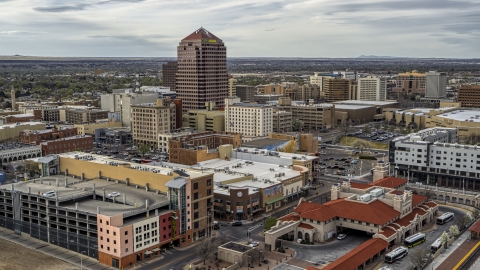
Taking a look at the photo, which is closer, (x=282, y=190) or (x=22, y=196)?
(x=22, y=196)

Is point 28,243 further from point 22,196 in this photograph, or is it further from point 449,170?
point 449,170

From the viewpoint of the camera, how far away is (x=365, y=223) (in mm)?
64312

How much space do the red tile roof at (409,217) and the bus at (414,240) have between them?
2252 mm

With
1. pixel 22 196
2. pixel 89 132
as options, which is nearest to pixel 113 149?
pixel 89 132

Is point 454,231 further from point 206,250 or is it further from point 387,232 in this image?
point 206,250

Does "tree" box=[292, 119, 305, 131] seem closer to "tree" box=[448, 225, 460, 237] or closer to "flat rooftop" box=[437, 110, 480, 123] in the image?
"flat rooftop" box=[437, 110, 480, 123]

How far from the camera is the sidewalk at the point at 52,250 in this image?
2217 inches

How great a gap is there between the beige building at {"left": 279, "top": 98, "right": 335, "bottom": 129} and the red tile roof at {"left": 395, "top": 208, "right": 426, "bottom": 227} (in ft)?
313

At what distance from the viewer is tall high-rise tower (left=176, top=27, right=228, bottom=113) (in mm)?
151375

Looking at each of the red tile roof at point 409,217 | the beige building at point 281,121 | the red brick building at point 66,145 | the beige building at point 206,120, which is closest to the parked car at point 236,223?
the red tile roof at point 409,217

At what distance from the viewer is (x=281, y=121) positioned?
148750mm

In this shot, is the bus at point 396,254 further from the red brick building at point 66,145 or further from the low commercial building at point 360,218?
the red brick building at point 66,145

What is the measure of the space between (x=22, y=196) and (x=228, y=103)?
78.8m

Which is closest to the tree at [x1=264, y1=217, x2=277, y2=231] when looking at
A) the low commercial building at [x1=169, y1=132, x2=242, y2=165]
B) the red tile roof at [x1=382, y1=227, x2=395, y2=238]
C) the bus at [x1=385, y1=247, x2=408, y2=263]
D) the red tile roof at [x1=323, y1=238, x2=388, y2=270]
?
the red tile roof at [x1=323, y1=238, x2=388, y2=270]
